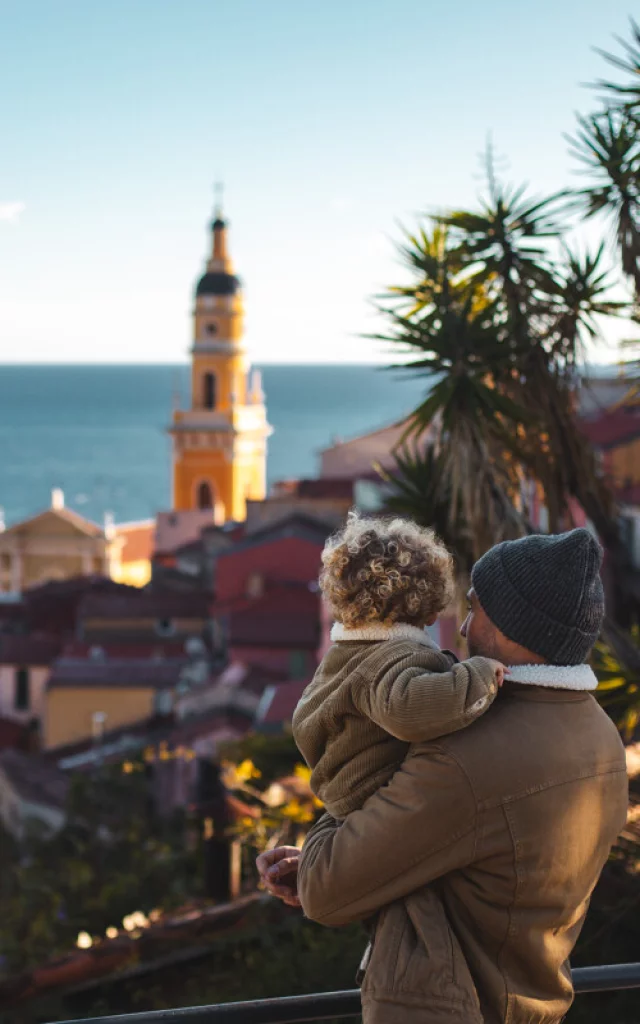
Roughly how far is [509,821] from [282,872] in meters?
0.64

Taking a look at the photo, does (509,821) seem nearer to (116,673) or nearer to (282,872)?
(282,872)

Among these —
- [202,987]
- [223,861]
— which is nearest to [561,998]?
[202,987]

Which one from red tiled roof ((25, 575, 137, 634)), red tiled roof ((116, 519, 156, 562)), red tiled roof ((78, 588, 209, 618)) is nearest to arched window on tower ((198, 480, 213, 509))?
red tiled roof ((116, 519, 156, 562))

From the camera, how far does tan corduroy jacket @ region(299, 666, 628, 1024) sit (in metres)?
2.12

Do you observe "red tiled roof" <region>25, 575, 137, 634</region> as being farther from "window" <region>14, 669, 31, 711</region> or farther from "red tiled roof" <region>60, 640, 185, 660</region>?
"red tiled roof" <region>60, 640, 185, 660</region>

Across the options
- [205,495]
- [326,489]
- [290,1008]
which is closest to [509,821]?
[290,1008]

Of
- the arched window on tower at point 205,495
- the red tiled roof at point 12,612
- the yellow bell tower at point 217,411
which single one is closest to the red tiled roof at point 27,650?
the red tiled roof at point 12,612

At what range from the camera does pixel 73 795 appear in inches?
620

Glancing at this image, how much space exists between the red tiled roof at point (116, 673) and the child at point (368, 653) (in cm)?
2543

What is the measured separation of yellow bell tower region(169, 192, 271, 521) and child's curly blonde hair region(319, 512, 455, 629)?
2247 inches

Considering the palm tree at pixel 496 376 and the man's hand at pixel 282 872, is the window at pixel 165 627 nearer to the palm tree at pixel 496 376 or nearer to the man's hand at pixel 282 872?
the palm tree at pixel 496 376

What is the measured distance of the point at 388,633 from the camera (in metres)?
2.33

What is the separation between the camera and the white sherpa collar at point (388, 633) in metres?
2.33

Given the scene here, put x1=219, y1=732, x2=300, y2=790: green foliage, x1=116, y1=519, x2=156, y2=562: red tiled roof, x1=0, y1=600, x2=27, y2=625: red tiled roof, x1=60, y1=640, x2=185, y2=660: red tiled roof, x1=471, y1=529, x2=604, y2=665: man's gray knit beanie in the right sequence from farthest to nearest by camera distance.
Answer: x1=116, y1=519, x2=156, y2=562: red tiled roof, x1=0, y1=600, x2=27, y2=625: red tiled roof, x1=60, y1=640, x2=185, y2=660: red tiled roof, x1=219, y1=732, x2=300, y2=790: green foliage, x1=471, y1=529, x2=604, y2=665: man's gray knit beanie
